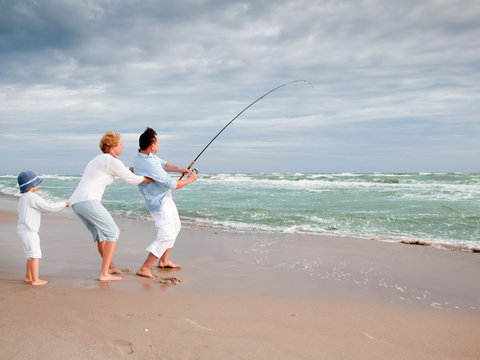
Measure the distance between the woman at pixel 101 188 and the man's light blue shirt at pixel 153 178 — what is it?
137 mm

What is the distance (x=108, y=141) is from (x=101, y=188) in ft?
1.55

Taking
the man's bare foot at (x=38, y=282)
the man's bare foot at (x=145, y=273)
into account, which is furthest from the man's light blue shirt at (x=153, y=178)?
the man's bare foot at (x=38, y=282)

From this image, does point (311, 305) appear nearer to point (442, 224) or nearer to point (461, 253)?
point (461, 253)

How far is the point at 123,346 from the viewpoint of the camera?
2.36 meters

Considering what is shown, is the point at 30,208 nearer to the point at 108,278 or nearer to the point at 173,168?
the point at 108,278

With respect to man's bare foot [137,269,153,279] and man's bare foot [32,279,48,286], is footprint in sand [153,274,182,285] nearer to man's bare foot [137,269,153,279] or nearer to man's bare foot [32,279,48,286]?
man's bare foot [137,269,153,279]

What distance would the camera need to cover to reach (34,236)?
3754 millimetres

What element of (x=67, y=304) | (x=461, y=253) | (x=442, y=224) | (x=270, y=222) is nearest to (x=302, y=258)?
(x=461, y=253)

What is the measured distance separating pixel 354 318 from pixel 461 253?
11.1 feet

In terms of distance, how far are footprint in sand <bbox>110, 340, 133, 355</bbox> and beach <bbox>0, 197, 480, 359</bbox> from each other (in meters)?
0.01

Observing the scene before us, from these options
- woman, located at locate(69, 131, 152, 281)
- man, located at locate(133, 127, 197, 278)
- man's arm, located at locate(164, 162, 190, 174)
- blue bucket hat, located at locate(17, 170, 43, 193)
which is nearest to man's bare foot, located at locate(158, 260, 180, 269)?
man, located at locate(133, 127, 197, 278)

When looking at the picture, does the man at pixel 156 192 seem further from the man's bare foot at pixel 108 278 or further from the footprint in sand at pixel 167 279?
the man's bare foot at pixel 108 278

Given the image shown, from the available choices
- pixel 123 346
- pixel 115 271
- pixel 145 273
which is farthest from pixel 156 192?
pixel 123 346

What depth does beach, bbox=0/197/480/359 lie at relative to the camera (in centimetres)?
242
